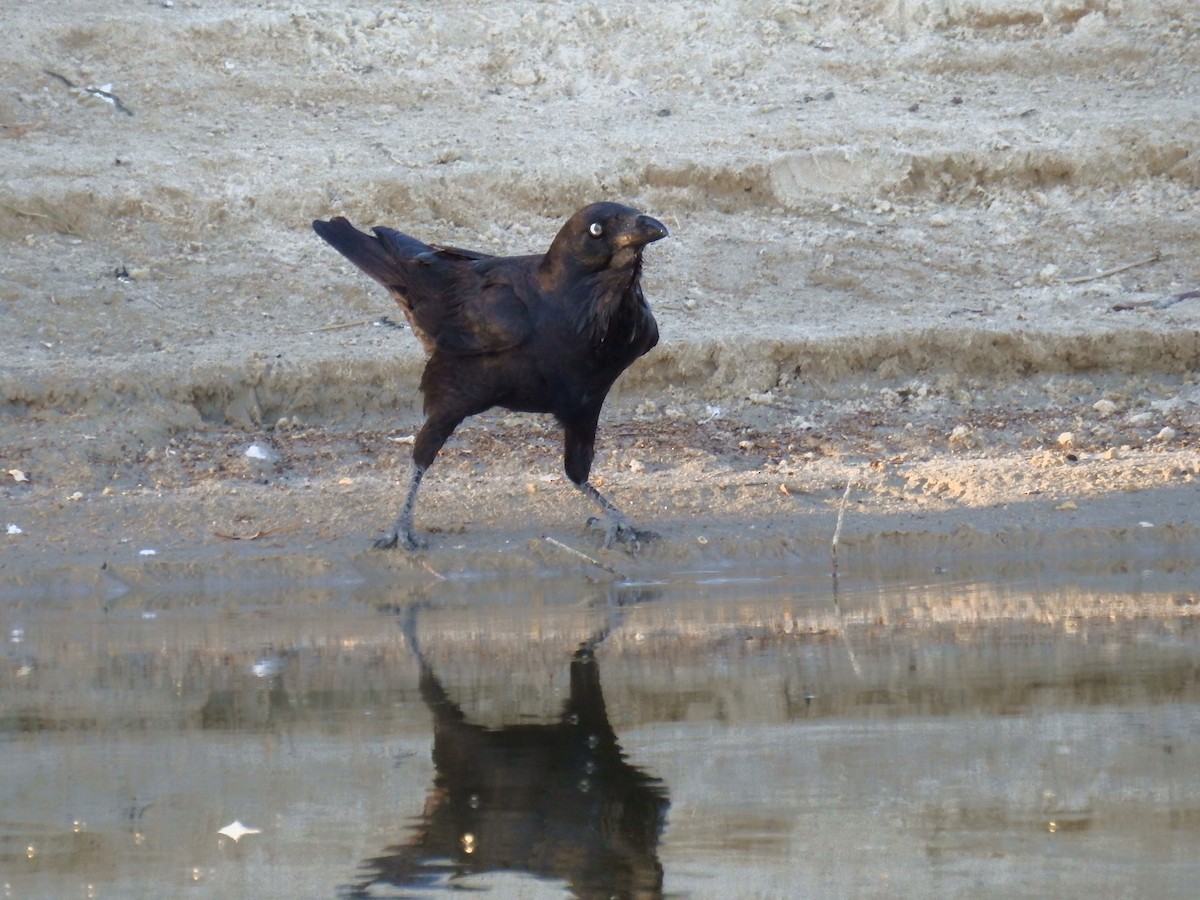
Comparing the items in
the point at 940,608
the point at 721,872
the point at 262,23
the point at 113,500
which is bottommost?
the point at 721,872

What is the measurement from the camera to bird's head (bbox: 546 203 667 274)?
21.6ft

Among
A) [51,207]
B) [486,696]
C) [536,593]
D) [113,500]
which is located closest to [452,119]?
[51,207]

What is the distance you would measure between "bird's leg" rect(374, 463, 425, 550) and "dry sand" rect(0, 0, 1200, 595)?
11 centimetres

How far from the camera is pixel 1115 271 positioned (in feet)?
37.1

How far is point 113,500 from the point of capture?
7730mm

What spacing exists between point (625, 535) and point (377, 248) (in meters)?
1.80

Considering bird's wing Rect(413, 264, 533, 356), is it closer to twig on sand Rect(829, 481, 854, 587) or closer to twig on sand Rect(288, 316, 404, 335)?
twig on sand Rect(829, 481, 854, 587)

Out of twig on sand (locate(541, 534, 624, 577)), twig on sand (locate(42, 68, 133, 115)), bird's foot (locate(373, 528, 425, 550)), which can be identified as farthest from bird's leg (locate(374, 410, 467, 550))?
twig on sand (locate(42, 68, 133, 115))

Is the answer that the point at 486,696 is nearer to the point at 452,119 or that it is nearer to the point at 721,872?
the point at 721,872

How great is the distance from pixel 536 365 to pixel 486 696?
88.0 inches

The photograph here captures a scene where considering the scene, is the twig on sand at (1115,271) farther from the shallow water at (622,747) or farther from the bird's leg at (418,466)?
the bird's leg at (418,466)

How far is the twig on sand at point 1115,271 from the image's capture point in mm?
11188

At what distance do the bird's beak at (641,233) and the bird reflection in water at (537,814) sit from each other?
7.92 ft

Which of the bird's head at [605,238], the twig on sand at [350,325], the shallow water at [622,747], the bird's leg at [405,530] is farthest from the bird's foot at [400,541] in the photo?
the twig on sand at [350,325]
